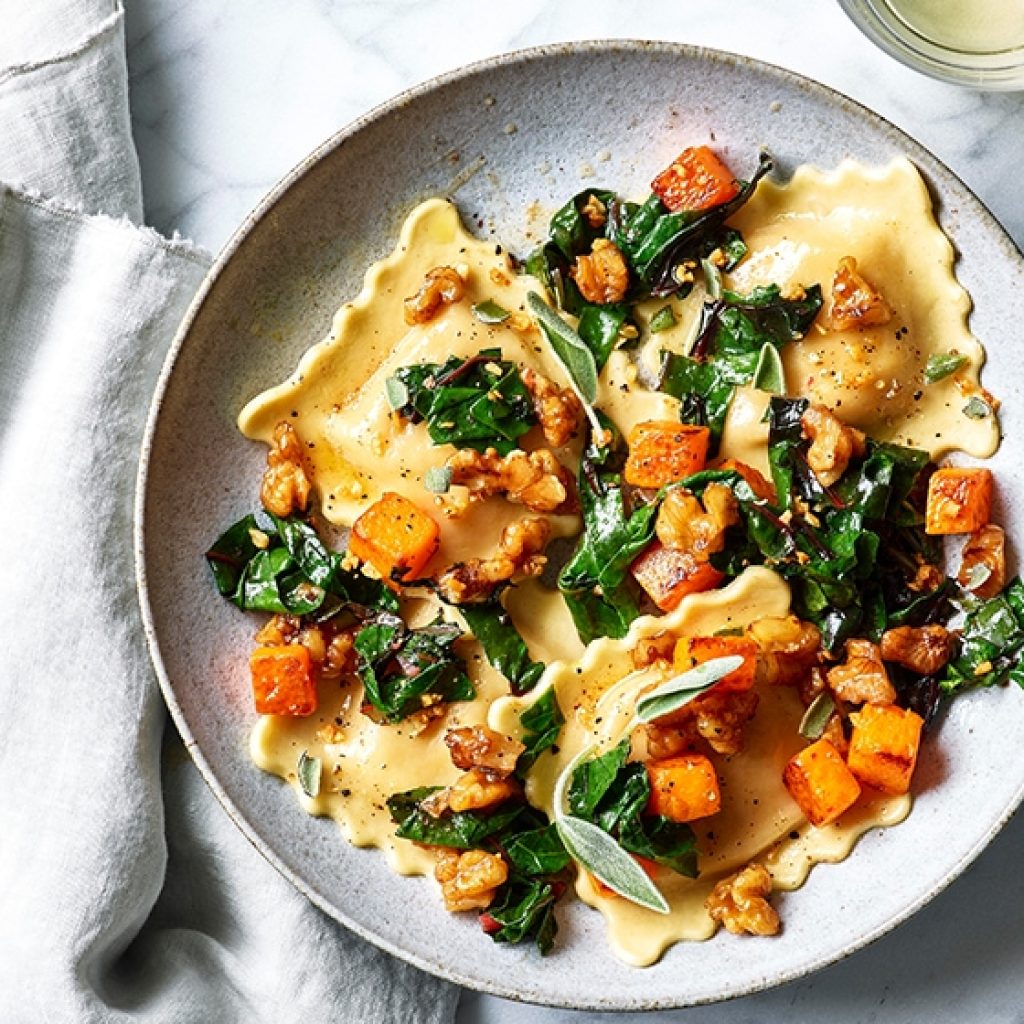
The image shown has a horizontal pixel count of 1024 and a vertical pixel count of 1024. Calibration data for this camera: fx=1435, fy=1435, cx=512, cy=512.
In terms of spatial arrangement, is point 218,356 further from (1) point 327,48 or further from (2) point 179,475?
(1) point 327,48

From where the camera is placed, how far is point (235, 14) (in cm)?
536

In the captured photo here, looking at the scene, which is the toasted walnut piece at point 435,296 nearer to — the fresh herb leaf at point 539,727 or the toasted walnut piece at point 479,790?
the fresh herb leaf at point 539,727

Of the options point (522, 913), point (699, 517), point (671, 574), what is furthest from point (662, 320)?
point (522, 913)

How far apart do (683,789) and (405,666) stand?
102 centimetres

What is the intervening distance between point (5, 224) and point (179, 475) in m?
1.11

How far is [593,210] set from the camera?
4973 mm

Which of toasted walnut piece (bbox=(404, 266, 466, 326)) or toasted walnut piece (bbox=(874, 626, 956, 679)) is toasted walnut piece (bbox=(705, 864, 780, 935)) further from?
toasted walnut piece (bbox=(404, 266, 466, 326))

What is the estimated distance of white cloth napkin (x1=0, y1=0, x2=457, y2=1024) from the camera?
5.10 meters

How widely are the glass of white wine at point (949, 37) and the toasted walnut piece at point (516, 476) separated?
1848mm

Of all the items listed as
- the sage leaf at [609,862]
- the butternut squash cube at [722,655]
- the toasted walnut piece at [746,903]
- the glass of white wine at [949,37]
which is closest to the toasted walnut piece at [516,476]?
the butternut squash cube at [722,655]

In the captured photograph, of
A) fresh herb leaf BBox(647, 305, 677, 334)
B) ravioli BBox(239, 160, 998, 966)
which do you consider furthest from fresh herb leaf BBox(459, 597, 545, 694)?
fresh herb leaf BBox(647, 305, 677, 334)

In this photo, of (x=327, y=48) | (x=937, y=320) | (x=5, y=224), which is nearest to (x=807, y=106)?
(x=937, y=320)

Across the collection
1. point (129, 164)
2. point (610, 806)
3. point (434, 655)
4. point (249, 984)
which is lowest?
point (249, 984)

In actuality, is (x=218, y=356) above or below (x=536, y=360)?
above
